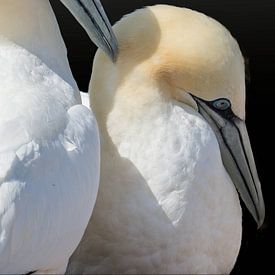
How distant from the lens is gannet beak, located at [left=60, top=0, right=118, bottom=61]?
3064 millimetres

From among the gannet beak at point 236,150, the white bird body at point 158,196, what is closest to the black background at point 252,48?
the gannet beak at point 236,150

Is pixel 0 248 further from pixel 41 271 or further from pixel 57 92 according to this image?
pixel 57 92

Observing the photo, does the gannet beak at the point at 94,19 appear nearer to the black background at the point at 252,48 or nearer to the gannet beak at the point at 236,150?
the gannet beak at the point at 236,150

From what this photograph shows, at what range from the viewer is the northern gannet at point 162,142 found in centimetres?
311

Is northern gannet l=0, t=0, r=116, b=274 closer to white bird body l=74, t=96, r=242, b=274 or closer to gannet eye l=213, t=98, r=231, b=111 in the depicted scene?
white bird body l=74, t=96, r=242, b=274

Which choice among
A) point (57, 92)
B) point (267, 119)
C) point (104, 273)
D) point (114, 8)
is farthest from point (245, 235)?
point (57, 92)

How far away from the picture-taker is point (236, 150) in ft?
10.7

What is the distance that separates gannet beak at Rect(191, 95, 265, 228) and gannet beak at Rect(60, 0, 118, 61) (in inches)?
11.4

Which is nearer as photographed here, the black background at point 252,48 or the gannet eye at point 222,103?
the gannet eye at point 222,103

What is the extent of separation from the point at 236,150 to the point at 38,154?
703mm

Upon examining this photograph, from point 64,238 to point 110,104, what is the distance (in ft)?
1.54

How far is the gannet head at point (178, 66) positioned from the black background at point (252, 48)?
1.50 meters

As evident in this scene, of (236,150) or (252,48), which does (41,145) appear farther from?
(252,48)

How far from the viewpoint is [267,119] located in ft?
16.3
